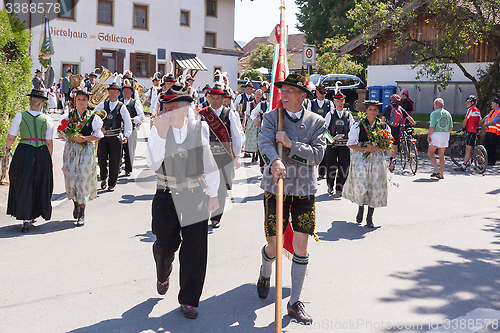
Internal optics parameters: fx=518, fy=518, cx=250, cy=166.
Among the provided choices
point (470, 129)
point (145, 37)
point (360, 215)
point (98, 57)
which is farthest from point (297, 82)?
point (145, 37)

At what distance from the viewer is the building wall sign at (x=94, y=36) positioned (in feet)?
112

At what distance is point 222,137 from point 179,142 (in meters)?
3.19

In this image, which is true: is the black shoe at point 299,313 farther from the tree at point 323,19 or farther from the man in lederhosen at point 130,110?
the tree at point 323,19

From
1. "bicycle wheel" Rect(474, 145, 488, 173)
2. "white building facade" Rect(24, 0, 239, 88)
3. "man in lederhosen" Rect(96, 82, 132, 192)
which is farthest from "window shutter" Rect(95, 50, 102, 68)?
"bicycle wheel" Rect(474, 145, 488, 173)

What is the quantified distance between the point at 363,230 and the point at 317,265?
191cm

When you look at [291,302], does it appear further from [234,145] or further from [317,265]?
[234,145]

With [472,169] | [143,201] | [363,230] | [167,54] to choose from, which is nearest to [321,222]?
[363,230]

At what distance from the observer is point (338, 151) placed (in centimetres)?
1031

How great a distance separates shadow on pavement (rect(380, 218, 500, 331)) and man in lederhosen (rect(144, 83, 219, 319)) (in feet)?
5.96

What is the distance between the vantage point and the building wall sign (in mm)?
34156

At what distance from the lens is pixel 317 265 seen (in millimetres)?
5812

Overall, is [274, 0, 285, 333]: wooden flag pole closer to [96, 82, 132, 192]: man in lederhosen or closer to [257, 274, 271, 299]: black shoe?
[257, 274, 271, 299]: black shoe

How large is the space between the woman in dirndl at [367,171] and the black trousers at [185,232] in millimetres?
3838

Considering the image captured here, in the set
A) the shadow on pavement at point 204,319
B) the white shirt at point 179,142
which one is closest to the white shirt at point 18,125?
the white shirt at point 179,142
